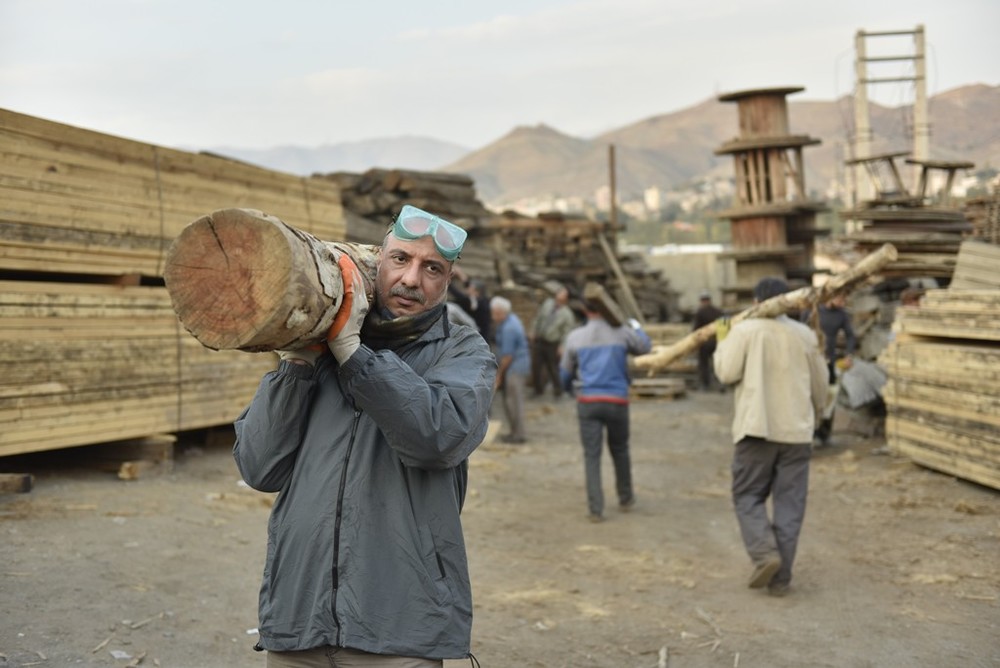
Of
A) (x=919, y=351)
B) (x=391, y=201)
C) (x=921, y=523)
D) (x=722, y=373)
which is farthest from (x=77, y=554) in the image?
(x=391, y=201)

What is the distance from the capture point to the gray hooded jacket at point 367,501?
2867 millimetres

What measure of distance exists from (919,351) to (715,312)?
8820 millimetres

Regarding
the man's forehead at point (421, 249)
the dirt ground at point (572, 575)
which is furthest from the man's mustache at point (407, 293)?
the dirt ground at point (572, 575)

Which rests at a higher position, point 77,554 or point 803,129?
point 803,129

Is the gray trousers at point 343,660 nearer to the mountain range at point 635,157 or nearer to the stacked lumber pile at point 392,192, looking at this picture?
the stacked lumber pile at point 392,192

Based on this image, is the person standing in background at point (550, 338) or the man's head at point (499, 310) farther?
the person standing in background at point (550, 338)

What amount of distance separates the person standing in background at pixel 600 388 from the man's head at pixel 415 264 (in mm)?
6336

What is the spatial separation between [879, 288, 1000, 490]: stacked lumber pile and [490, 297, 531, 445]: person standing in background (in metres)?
4.88

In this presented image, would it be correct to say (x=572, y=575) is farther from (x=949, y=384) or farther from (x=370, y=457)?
(x=370, y=457)

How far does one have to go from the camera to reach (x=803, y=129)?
12650 centimetres

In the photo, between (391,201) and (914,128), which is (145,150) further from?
(914,128)

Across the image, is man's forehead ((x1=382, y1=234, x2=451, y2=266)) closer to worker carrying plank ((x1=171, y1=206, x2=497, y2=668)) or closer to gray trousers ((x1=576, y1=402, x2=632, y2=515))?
worker carrying plank ((x1=171, y1=206, x2=497, y2=668))

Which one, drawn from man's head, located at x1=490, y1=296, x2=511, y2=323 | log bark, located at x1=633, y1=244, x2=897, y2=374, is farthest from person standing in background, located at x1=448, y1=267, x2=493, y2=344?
log bark, located at x1=633, y1=244, x2=897, y2=374

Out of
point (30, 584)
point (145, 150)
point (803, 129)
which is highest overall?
point (803, 129)
